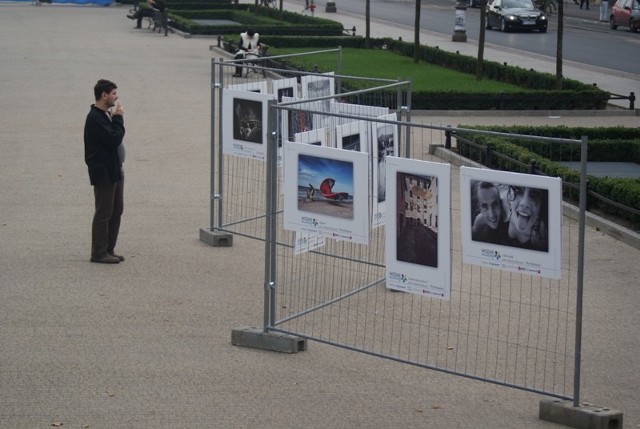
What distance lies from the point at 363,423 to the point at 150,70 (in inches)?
904

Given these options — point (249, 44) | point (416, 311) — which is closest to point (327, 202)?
point (416, 311)

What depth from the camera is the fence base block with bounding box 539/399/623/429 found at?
7.20 meters

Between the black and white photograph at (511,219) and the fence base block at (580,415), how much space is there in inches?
33.9

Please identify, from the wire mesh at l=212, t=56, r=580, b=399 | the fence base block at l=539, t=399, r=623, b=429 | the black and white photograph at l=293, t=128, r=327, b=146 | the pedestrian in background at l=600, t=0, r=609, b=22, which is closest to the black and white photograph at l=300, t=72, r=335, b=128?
the wire mesh at l=212, t=56, r=580, b=399

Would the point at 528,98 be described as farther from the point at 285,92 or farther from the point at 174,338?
the point at 174,338

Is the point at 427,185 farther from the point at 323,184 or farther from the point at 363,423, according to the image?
the point at 363,423

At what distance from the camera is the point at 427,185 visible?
768cm

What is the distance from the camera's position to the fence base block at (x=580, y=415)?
7.20 metres

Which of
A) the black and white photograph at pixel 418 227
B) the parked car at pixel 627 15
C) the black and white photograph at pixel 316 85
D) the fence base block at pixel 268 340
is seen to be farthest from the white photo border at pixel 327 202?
the parked car at pixel 627 15

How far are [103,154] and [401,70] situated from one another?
63.2 feet

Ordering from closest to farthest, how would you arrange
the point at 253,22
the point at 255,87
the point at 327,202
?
the point at 327,202 → the point at 255,87 → the point at 253,22

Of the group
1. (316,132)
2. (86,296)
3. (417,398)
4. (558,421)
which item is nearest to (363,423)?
(417,398)

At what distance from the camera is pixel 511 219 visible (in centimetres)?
732

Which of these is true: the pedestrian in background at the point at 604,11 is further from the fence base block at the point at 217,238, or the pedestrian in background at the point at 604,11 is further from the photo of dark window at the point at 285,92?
the fence base block at the point at 217,238
